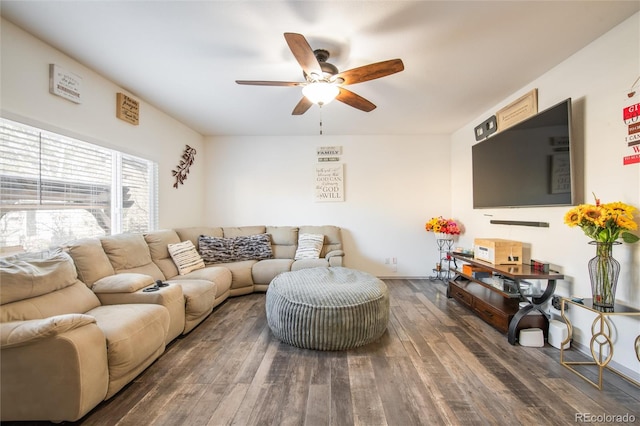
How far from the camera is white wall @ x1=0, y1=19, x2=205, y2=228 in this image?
179 centimetres

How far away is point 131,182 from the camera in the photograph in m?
2.94

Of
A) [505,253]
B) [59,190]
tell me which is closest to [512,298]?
[505,253]

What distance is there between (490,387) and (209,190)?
448 centimetres

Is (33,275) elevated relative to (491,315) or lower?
elevated

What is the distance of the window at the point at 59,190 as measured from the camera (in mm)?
1823

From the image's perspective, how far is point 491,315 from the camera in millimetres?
2490

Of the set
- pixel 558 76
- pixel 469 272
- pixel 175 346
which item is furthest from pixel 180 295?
pixel 558 76

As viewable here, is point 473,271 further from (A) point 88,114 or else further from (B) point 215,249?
(A) point 88,114

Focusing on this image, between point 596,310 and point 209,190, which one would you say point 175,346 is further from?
point 596,310

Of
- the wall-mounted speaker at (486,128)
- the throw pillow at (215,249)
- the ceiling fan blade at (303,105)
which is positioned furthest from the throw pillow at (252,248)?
the wall-mounted speaker at (486,128)

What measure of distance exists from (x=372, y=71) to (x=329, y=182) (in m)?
2.56

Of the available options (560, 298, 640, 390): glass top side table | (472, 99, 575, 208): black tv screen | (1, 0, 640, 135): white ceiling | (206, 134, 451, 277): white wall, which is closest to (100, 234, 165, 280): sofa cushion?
(1, 0, 640, 135): white ceiling

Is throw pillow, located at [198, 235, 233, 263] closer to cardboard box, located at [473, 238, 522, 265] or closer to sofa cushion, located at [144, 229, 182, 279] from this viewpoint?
sofa cushion, located at [144, 229, 182, 279]

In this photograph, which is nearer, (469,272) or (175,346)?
(175,346)
